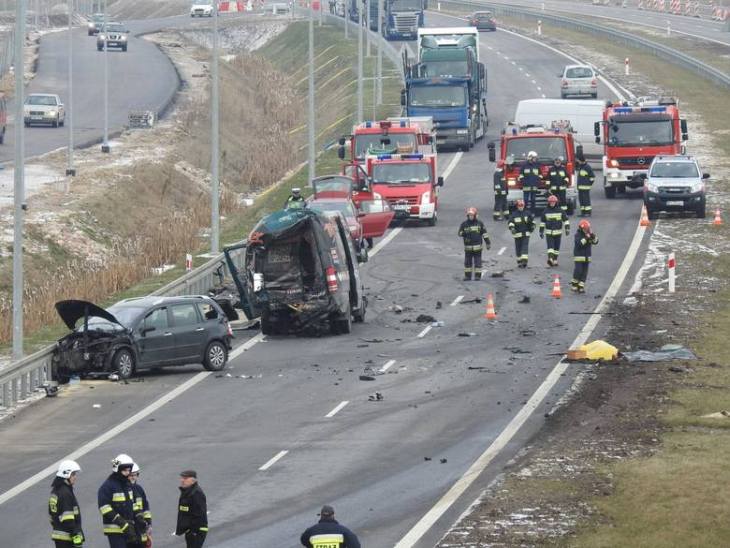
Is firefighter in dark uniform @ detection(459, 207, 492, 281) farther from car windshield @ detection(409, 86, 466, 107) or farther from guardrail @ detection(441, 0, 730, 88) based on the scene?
guardrail @ detection(441, 0, 730, 88)

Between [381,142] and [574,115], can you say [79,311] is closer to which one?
[381,142]

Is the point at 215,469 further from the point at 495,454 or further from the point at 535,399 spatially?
the point at 535,399

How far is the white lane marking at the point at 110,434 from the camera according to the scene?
24.3 meters

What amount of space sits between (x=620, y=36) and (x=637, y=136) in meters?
49.2

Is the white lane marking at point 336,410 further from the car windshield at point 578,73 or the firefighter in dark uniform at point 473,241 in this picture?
the car windshield at point 578,73

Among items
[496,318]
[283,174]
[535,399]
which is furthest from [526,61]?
[535,399]

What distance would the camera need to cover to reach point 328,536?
16.8 metres

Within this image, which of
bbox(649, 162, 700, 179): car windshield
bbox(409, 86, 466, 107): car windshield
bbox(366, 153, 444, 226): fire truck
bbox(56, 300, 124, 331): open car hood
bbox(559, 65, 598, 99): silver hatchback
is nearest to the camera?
bbox(56, 300, 124, 331): open car hood

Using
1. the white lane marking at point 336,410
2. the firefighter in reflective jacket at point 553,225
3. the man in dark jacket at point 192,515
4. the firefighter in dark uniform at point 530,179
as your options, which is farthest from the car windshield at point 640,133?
the man in dark jacket at point 192,515

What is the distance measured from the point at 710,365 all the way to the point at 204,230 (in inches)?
950

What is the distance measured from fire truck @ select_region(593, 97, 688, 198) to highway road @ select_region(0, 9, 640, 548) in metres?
10.2

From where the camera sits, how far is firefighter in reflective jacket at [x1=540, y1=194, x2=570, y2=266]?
42.0 metres

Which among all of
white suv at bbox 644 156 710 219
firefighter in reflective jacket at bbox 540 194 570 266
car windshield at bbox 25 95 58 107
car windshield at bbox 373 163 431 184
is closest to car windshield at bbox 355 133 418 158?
car windshield at bbox 373 163 431 184

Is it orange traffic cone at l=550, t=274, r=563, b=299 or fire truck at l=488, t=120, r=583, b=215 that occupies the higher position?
fire truck at l=488, t=120, r=583, b=215
